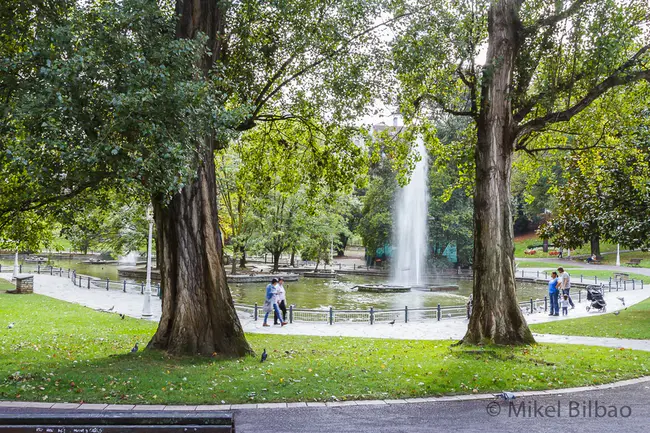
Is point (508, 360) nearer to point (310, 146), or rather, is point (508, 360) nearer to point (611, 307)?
Answer: point (310, 146)

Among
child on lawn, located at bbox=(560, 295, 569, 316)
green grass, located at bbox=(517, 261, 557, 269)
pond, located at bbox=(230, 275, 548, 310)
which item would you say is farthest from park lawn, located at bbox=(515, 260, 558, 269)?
child on lawn, located at bbox=(560, 295, 569, 316)

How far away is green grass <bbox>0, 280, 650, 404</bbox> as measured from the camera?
27.3 feet

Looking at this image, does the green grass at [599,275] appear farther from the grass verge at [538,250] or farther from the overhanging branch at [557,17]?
the overhanging branch at [557,17]

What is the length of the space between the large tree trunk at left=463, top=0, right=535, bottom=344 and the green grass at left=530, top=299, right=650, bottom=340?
5450 millimetres

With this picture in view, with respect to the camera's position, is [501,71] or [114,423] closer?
[114,423]

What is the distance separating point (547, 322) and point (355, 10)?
14.2m

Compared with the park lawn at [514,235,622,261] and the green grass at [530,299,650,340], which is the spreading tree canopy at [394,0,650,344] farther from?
the park lawn at [514,235,622,261]

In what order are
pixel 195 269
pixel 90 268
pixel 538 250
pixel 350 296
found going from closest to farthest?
pixel 195 269, pixel 350 296, pixel 90 268, pixel 538 250

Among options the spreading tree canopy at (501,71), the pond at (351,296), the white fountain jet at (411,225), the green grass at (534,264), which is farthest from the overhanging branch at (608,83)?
the green grass at (534,264)

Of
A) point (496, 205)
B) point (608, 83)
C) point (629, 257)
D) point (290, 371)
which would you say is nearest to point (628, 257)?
point (629, 257)

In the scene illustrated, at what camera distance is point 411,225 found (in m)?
50.7

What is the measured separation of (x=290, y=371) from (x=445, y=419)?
3.51 m

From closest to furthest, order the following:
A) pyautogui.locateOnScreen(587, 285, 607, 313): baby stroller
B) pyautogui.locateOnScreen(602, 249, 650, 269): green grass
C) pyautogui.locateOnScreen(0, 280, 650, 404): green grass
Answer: pyautogui.locateOnScreen(0, 280, 650, 404): green grass < pyautogui.locateOnScreen(587, 285, 607, 313): baby stroller < pyautogui.locateOnScreen(602, 249, 650, 269): green grass

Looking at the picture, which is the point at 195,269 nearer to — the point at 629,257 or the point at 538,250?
the point at 629,257
